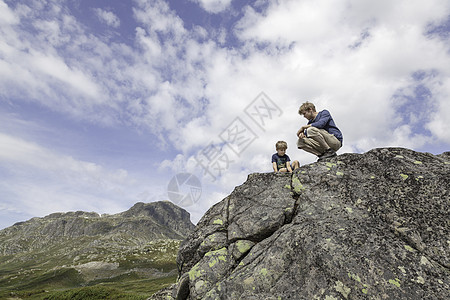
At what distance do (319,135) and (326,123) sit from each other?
772 mm

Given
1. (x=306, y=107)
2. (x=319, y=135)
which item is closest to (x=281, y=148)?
(x=306, y=107)

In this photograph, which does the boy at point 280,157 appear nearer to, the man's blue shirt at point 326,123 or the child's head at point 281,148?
the child's head at point 281,148

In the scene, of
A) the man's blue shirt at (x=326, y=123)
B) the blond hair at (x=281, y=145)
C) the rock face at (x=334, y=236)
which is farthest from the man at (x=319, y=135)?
the blond hair at (x=281, y=145)

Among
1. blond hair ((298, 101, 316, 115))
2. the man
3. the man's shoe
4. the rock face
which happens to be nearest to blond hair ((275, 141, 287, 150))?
the man

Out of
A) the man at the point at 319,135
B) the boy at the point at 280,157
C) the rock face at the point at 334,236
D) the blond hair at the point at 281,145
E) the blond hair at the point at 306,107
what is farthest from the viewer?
the blond hair at the point at 281,145

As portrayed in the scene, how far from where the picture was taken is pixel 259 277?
6797mm

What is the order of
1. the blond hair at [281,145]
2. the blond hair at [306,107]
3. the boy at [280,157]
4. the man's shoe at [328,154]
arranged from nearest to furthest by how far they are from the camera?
the man's shoe at [328,154]
the blond hair at [306,107]
the boy at [280,157]
the blond hair at [281,145]

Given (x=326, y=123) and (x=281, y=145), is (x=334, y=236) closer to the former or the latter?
(x=326, y=123)

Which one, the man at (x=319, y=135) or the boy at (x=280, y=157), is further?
the boy at (x=280, y=157)

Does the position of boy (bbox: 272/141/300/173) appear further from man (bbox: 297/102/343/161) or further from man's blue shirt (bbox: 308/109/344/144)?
man's blue shirt (bbox: 308/109/344/144)

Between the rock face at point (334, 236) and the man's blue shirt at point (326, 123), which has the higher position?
the man's blue shirt at point (326, 123)

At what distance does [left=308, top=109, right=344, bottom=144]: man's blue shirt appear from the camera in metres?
10.3

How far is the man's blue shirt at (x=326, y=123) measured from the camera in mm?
10337

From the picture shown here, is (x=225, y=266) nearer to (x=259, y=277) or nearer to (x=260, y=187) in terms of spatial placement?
(x=259, y=277)
